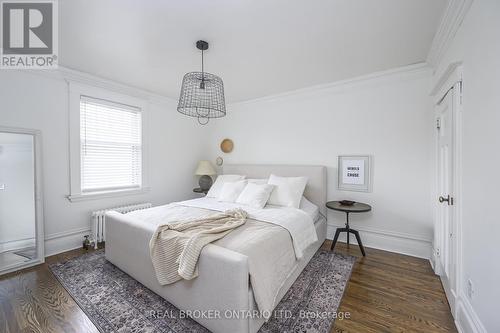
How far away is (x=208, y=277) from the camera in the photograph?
5.17ft

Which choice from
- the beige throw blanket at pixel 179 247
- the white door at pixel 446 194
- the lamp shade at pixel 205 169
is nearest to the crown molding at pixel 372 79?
the white door at pixel 446 194

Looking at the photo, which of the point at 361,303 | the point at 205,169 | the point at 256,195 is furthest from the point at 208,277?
the point at 205,169

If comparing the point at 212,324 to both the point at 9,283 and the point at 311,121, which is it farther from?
the point at 311,121

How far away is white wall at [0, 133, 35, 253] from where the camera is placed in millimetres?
2477

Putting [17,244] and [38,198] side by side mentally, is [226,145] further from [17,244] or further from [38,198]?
[17,244]

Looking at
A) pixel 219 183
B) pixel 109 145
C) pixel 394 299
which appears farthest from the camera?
pixel 219 183

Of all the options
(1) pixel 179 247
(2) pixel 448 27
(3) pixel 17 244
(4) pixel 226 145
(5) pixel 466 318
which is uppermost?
(2) pixel 448 27

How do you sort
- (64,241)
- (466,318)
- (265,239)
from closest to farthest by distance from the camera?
(466,318), (265,239), (64,241)

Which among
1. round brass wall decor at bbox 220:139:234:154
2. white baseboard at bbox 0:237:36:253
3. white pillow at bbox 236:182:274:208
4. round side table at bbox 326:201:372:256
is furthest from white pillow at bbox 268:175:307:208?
white baseboard at bbox 0:237:36:253

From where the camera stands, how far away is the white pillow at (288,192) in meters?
3.06

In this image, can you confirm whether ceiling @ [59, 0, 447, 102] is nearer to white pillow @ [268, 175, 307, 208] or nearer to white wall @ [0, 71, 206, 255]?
white wall @ [0, 71, 206, 255]

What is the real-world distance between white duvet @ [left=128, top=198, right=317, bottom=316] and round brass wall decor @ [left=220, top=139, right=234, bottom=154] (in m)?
1.81

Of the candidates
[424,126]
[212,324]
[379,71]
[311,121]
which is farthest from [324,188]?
[212,324]

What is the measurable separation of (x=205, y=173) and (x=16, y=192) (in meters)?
2.62
